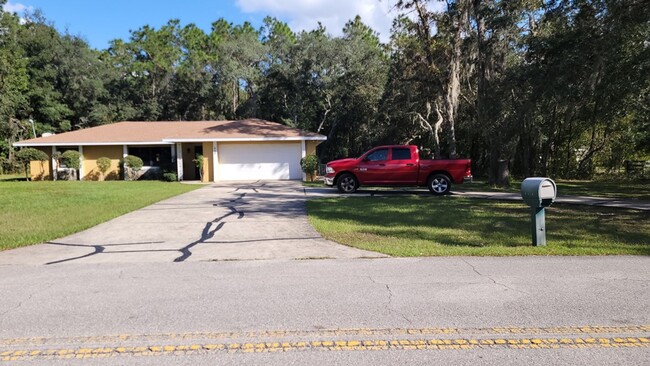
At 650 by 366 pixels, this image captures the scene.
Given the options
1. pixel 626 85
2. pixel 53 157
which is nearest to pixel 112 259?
pixel 626 85

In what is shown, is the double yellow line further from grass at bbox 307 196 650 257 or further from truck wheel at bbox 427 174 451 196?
truck wheel at bbox 427 174 451 196

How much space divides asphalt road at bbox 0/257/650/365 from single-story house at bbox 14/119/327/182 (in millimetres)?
21242

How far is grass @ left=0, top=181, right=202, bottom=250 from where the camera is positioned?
33.6ft

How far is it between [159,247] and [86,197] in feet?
34.8

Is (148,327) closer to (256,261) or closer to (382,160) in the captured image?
(256,261)

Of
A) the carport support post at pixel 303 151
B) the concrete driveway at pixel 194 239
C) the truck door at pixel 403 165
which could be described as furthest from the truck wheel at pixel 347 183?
the carport support post at pixel 303 151

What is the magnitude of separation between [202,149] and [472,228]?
22.5m

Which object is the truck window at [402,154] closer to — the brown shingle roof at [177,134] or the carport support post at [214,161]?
the brown shingle roof at [177,134]

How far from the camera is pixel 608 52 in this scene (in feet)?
42.5

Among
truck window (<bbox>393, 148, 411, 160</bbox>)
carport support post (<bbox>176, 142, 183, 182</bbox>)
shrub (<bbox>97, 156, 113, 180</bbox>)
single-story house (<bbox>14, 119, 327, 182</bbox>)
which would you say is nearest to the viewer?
truck window (<bbox>393, 148, 411, 160</bbox>)

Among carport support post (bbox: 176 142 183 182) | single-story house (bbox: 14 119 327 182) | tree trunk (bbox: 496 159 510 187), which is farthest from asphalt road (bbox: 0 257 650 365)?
carport support post (bbox: 176 142 183 182)

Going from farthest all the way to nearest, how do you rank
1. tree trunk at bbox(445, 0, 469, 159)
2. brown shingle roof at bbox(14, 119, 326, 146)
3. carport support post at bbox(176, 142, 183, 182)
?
carport support post at bbox(176, 142, 183, 182)
brown shingle roof at bbox(14, 119, 326, 146)
tree trunk at bbox(445, 0, 469, 159)

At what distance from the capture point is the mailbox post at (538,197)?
26.7 feet

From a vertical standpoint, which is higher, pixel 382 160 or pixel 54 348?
pixel 382 160
